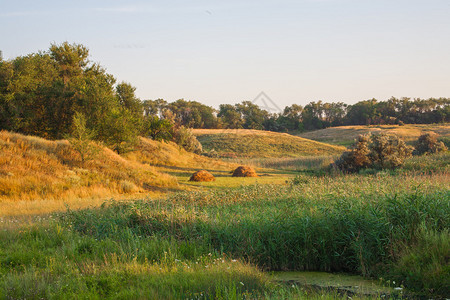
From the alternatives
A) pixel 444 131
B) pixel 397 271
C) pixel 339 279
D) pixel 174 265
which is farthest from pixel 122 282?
pixel 444 131

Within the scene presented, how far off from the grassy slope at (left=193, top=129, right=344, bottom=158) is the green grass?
2009 inches

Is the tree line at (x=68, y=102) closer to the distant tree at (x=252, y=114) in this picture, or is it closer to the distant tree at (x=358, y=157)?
the distant tree at (x=358, y=157)

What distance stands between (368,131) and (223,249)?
71.7 meters

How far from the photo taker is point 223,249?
23.8 ft

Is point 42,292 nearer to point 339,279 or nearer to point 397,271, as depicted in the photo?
point 339,279

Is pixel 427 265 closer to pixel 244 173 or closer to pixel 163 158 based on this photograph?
pixel 244 173

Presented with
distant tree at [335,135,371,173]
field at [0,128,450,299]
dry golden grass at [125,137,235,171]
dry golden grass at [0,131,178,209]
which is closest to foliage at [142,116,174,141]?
dry golden grass at [125,137,235,171]

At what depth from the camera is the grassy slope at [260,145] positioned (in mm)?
62969

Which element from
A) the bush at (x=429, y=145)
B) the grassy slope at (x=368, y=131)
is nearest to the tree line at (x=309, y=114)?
the grassy slope at (x=368, y=131)

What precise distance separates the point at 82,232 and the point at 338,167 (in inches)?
799

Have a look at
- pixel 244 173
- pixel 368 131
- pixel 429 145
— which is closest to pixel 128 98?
pixel 244 173

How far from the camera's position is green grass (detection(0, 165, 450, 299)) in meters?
5.05

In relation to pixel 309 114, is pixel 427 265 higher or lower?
lower

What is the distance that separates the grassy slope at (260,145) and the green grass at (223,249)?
51024 mm
